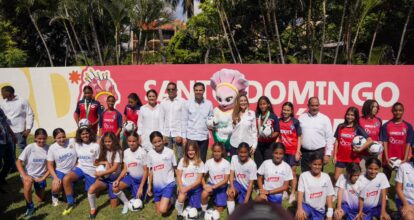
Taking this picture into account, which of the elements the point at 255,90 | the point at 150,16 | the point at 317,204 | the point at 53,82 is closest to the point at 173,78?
the point at 255,90

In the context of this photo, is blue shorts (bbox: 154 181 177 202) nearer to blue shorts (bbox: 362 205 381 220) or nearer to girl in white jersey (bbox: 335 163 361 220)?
girl in white jersey (bbox: 335 163 361 220)

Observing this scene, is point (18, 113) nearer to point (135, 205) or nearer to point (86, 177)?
point (86, 177)

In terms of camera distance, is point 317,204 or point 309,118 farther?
point 309,118

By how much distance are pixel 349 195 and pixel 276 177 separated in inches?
37.4

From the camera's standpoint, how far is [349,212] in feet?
14.6

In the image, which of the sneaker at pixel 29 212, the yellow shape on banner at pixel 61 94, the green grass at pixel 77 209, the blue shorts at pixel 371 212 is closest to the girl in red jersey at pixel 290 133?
the green grass at pixel 77 209

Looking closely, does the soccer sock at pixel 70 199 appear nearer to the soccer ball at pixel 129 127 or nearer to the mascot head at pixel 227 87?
the soccer ball at pixel 129 127

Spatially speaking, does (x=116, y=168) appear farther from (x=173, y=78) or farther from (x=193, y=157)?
(x=173, y=78)

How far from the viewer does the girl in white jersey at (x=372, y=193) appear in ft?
14.2

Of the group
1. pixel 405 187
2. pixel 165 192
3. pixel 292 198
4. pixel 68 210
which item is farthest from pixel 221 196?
pixel 405 187

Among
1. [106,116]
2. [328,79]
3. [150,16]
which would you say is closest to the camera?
[106,116]

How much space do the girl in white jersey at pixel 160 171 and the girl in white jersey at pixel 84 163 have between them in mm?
933

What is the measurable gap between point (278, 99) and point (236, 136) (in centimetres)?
332

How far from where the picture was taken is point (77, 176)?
5.34 meters
